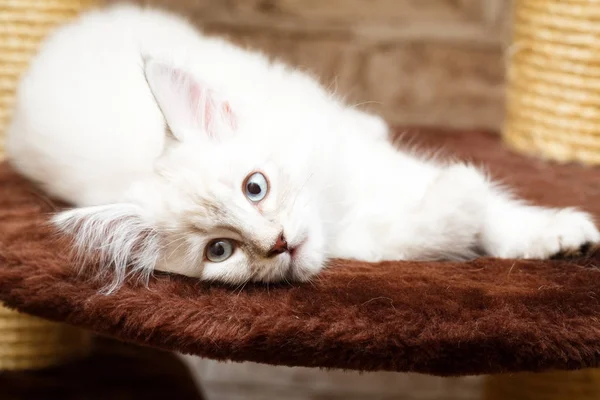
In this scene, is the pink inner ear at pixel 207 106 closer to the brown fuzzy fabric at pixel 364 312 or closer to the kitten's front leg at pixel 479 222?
the brown fuzzy fabric at pixel 364 312

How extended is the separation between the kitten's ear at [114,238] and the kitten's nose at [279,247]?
0.23m

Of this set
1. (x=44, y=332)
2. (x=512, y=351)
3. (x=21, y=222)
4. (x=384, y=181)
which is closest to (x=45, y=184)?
(x=21, y=222)

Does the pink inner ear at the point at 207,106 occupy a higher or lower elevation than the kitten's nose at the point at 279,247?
higher

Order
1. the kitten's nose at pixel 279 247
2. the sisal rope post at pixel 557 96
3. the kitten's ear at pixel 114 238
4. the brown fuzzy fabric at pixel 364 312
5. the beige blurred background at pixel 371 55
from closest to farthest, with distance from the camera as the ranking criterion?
the brown fuzzy fabric at pixel 364 312, the kitten's nose at pixel 279 247, the kitten's ear at pixel 114 238, the sisal rope post at pixel 557 96, the beige blurred background at pixel 371 55

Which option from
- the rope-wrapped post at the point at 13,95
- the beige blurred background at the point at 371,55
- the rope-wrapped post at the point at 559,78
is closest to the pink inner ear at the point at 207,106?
the rope-wrapped post at the point at 13,95

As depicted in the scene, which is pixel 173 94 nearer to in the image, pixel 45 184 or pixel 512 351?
pixel 45 184

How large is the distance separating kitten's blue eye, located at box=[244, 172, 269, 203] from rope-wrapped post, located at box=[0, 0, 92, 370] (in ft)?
2.84

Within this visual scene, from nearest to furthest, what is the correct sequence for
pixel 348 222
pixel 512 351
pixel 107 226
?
pixel 512 351, pixel 107 226, pixel 348 222

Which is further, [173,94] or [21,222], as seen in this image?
[21,222]

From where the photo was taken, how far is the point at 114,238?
3.92ft

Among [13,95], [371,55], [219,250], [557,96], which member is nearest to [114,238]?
[219,250]

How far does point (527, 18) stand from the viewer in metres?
1.89

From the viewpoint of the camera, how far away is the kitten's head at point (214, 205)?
1.10 meters

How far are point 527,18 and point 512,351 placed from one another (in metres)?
1.21
